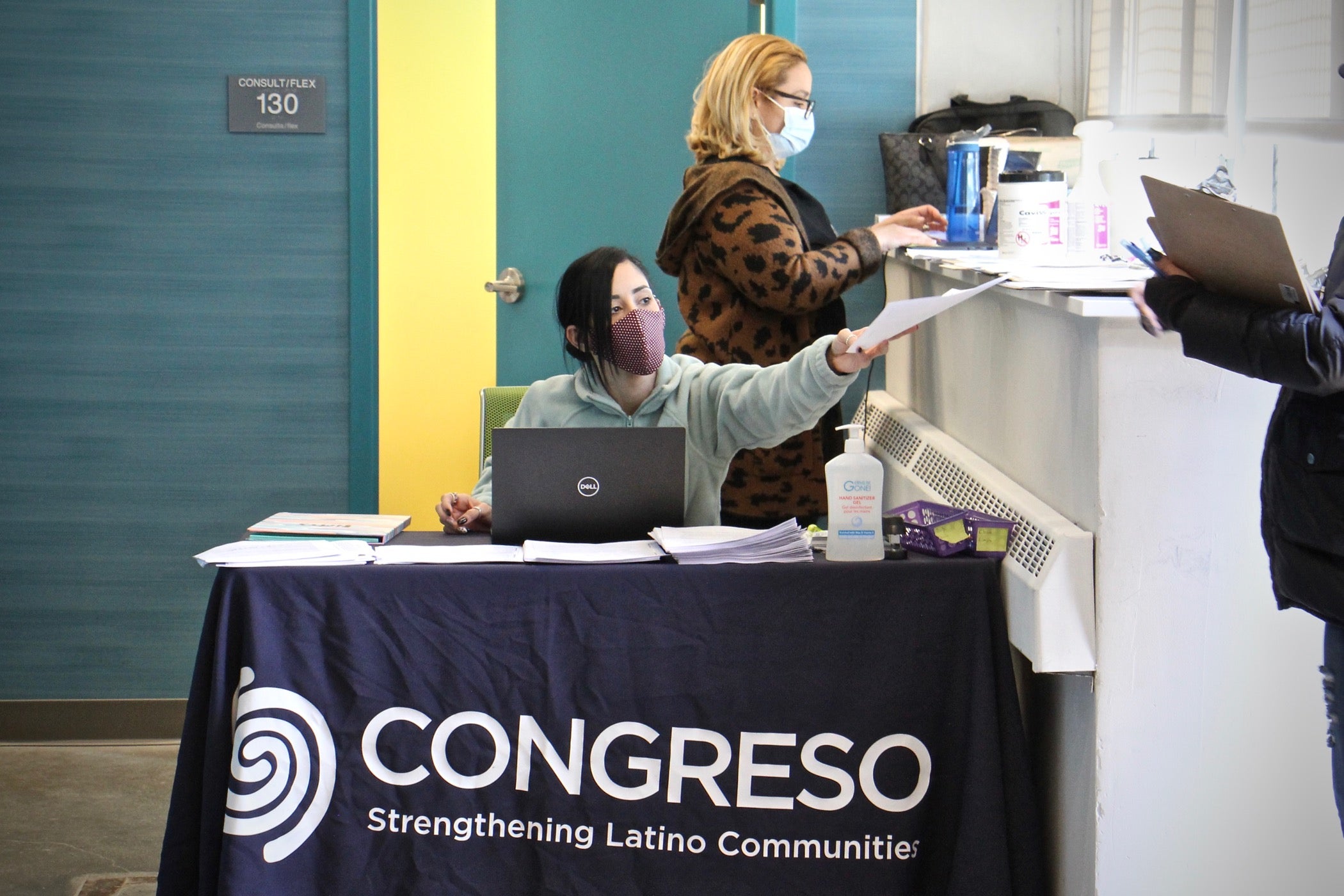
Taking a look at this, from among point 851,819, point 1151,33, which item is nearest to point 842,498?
point 851,819

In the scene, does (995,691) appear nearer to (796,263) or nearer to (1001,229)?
(1001,229)

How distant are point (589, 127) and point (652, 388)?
4.83 ft

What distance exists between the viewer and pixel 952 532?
1.69 m

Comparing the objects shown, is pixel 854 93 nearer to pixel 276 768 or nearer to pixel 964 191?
pixel 964 191

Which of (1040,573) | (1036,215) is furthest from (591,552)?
(1036,215)

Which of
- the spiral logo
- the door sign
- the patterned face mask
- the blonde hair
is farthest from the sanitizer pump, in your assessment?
the door sign

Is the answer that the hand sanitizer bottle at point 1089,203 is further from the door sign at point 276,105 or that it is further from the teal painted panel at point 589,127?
the door sign at point 276,105

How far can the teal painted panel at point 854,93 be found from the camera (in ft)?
10.1

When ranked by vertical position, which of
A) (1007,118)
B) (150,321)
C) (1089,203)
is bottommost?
(150,321)

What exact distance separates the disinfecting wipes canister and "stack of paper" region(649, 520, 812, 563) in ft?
2.07

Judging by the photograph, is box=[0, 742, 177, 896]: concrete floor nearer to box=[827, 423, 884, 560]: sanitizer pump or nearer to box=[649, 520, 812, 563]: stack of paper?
box=[649, 520, 812, 563]: stack of paper

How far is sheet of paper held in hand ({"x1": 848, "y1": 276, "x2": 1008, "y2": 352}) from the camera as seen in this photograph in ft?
5.21

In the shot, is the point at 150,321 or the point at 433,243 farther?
the point at 433,243

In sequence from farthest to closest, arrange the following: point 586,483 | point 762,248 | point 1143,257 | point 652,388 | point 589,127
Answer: point 589,127, point 762,248, point 652,388, point 586,483, point 1143,257
